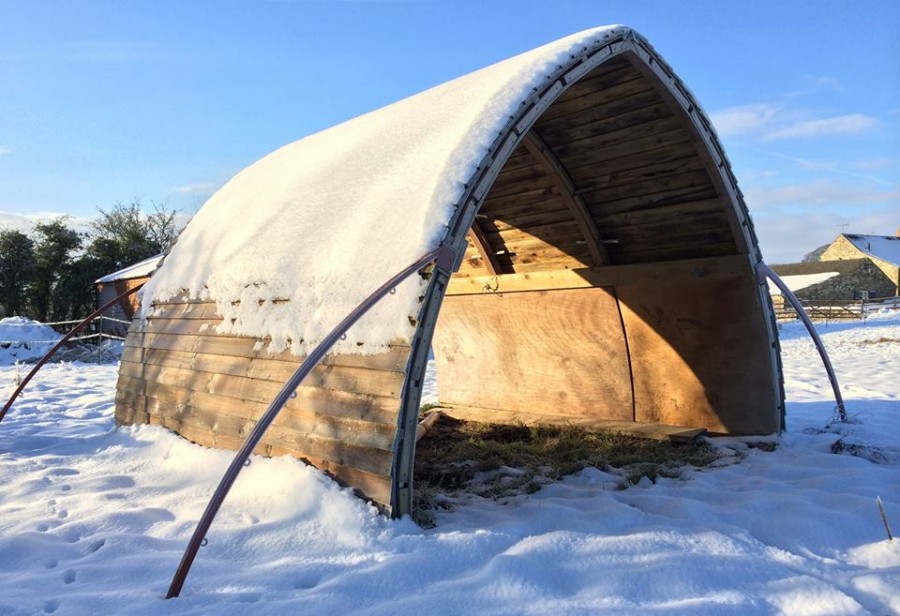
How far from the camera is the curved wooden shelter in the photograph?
3596 millimetres

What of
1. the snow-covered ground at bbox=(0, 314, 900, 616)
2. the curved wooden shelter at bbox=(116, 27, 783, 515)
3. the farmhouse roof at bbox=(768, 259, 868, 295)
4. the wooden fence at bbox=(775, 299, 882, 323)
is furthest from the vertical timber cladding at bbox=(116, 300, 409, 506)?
the farmhouse roof at bbox=(768, 259, 868, 295)

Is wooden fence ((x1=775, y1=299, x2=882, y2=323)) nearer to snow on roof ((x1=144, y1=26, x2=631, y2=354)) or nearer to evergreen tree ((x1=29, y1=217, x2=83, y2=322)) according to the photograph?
snow on roof ((x1=144, y1=26, x2=631, y2=354))

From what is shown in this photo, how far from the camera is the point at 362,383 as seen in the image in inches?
138

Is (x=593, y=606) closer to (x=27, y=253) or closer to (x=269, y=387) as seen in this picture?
(x=269, y=387)

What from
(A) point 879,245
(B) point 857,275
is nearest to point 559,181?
(B) point 857,275

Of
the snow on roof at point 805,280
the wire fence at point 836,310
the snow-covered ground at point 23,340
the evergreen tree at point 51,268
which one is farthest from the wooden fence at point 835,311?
the evergreen tree at point 51,268

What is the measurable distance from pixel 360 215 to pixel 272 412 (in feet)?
5.59

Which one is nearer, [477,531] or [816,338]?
[477,531]

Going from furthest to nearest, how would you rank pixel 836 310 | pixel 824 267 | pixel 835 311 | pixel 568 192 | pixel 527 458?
pixel 824 267
pixel 836 310
pixel 835 311
pixel 568 192
pixel 527 458

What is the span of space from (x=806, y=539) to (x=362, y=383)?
2564 millimetres

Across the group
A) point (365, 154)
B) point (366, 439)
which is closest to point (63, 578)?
point (366, 439)

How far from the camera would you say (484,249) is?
734 centimetres

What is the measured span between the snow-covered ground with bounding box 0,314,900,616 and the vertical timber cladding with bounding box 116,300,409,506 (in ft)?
0.51

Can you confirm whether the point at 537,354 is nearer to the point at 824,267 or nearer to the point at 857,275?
the point at 857,275
